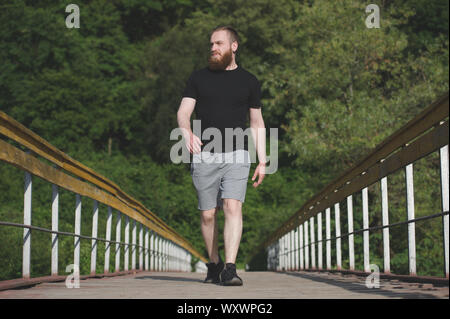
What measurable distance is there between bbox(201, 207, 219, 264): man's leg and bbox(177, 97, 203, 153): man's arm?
62 centimetres

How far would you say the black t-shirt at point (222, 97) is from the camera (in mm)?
5969

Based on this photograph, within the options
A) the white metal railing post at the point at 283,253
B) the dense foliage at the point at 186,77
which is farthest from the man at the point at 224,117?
the dense foliage at the point at 186,77

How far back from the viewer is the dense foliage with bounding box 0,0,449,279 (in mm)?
25828

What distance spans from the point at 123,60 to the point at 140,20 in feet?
16.1

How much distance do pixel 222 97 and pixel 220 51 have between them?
37 cm

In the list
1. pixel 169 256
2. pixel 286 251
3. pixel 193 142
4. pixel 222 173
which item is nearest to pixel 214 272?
pixel 222 173

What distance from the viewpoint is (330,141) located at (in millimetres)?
25375

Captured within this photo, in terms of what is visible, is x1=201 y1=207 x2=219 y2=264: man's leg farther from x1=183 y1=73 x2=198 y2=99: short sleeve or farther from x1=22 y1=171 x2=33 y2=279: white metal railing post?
x1=22 y1=171 x2=33 y2=279: white metal railing post

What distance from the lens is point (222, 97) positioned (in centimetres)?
600

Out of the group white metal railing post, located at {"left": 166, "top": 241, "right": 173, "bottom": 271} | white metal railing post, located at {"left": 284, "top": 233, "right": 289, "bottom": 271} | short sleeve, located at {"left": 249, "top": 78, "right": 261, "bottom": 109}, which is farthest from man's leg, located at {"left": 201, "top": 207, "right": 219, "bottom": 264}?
white metal railing post, located at {"left": 166, "top": 241, "right": 173, "bottom": 271}

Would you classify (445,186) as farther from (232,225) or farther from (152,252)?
(152,252)
